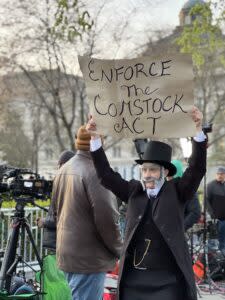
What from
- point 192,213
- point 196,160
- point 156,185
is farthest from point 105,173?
point 192,213

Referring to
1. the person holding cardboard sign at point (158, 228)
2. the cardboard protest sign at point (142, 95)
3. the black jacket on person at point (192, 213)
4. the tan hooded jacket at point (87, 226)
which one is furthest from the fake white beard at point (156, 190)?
the black jacket on person at point (192, 213)

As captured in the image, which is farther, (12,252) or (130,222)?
(12,252)

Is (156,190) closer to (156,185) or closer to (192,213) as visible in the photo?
(156,185)

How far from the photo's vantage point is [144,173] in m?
4.20

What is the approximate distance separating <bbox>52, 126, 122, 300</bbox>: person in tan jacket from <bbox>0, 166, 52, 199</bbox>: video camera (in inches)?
58.6

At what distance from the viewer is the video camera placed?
20.9 feet

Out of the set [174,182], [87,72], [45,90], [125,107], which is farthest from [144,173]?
[45,90]

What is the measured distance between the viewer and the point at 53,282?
5141mm

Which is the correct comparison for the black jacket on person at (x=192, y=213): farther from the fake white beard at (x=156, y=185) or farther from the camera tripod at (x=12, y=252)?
the fake white beard at (x=156, y=185)

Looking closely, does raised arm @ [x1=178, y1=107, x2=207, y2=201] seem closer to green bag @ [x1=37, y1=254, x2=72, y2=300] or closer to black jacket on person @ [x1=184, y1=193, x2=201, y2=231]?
green bag @ [x1=37, y1=254, x2=72, y2=300]

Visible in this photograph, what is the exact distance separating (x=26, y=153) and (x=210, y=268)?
28141 millimetres

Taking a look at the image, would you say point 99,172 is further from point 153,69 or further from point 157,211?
point 153,69

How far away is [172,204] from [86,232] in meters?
1.02

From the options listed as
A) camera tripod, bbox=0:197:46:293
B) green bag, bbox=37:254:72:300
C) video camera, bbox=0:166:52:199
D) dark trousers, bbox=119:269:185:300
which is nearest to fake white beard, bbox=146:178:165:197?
dark trousers, bbox=119:269:185:300
